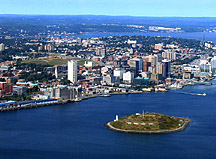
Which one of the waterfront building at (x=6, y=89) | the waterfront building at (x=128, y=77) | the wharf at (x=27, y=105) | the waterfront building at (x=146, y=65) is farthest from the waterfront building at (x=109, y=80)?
the wharf at (x=27, y=105)

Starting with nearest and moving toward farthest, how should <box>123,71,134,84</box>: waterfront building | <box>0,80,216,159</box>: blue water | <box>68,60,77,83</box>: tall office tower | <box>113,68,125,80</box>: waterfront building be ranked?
<box>0,80,216,159</box>: blue water, <box>68,60,77,83</box>: tall office tower, <box>123,71,134,84</box>: waterfront building, <box>113,68,125,80</box>: waterfront building

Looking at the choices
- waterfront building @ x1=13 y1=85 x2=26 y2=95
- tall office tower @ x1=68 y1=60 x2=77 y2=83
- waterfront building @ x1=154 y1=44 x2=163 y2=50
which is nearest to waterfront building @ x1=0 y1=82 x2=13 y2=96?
waterfront building @ x1=13 y1=85 x2=26 y2=95

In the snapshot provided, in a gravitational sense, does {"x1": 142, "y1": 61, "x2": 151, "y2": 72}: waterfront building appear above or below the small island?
below

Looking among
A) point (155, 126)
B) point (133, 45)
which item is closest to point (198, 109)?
point (155, 126)

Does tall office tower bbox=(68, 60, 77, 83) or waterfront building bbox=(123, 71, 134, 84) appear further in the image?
waterfront building bbox=(123, 71, 134, 84)

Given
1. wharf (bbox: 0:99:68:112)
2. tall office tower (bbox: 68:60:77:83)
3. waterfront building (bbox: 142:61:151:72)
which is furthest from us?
waterfront building (bbox: 142:61:151:72)

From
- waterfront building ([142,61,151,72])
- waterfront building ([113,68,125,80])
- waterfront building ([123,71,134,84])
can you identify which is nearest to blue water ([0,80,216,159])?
waterfront building ([123,71,134,84])

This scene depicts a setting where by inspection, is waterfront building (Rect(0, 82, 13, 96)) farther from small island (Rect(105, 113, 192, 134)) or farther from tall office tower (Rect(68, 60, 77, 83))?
small island (Rect(105, 113, 192, 134))

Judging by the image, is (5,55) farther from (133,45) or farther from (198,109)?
(198,109)

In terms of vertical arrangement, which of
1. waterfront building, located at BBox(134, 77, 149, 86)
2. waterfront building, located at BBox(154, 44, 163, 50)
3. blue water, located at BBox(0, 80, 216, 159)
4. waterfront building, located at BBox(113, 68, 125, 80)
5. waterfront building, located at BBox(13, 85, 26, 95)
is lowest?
waterfront building, located at BBox(154, 44, 163, 50)
